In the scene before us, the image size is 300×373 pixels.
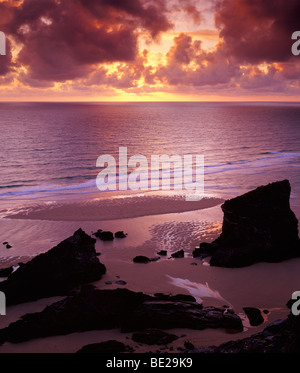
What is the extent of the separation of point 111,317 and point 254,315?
4.90 meters

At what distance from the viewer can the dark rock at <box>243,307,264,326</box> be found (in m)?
11.5

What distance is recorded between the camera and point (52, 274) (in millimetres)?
13695

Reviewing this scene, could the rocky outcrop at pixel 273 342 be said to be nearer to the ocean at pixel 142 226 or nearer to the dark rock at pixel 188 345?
the dark rock at pixel 188 345

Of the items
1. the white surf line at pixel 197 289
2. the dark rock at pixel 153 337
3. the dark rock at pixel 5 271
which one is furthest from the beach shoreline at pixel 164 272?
the dark rock at pixel 5 271

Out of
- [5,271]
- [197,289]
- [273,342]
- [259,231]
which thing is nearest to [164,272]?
[197,289]

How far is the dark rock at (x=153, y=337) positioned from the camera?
10273 millimetres

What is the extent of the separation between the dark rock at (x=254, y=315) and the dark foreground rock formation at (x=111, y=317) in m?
0.59

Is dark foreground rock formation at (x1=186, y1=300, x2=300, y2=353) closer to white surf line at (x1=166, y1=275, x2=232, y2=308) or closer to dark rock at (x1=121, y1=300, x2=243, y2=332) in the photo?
dark rock at (x1=121, y1=300, x2=243, y2=332)

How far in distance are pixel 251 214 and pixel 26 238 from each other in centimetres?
1400

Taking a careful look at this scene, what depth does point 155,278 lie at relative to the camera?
15.3m

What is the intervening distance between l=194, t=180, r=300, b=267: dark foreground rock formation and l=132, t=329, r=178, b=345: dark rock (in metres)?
6.49
